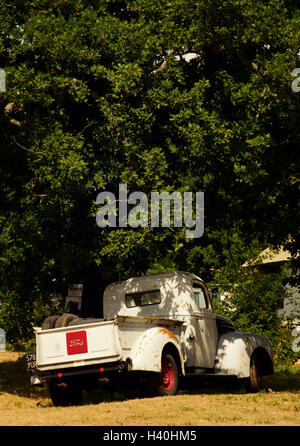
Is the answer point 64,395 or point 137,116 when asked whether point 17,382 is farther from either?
point 137,116

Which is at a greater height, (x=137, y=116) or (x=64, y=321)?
(x=137, y=116)

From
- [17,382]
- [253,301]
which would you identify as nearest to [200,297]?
[17,382]

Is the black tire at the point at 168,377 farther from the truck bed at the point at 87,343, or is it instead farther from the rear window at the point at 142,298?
the rear window at the point at 142,298

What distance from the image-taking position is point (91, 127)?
15.8 metres

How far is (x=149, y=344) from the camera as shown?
12516 millimetres

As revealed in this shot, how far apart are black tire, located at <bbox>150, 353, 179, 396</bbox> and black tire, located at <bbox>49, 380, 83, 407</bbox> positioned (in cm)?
152

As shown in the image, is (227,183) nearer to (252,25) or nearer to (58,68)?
(252,25)

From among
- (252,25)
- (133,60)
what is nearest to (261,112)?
(252,25)

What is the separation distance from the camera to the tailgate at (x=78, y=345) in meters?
12.1

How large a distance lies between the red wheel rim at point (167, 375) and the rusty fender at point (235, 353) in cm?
197

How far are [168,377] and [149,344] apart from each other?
3.51 feet

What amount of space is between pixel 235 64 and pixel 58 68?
4019 millimetres

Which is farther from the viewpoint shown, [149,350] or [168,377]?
[168,377]

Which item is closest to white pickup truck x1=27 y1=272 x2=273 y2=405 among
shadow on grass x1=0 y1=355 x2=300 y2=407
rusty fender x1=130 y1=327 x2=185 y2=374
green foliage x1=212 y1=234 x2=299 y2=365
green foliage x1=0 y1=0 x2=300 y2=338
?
rusty fender x1=130 y1=327 x2=185 y2=374
